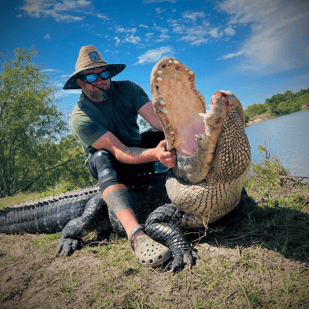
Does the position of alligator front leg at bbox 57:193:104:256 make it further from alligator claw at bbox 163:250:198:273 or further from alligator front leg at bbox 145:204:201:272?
alligator claw at bbox 163:250:198:273

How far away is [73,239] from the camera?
2725mm

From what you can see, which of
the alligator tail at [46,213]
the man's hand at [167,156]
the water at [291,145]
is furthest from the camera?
the water at [291,145]

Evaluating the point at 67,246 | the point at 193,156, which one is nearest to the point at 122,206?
the point at 193,156

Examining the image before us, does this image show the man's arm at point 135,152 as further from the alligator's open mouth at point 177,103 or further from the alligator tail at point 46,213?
the alligator tail at point 46,213

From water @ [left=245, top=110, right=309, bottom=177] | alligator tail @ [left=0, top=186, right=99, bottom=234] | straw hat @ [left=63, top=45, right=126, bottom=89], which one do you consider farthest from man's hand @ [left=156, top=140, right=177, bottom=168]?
water @ [left=245, top=110, right=309, bottom=177]

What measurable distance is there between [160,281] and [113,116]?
203 centimetres

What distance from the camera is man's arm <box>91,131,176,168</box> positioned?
198 cm

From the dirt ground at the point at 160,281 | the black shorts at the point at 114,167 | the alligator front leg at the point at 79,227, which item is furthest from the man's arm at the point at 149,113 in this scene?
the dirt ground at the point at 160,281

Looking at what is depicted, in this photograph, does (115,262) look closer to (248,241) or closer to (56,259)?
(56,259)

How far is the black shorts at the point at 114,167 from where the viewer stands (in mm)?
2326

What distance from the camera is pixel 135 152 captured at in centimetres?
227

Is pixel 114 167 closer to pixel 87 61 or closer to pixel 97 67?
pixel 97 67

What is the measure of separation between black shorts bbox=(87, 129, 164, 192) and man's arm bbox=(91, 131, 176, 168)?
0.10m

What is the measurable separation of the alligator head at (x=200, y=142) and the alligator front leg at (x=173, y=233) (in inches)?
5.4
